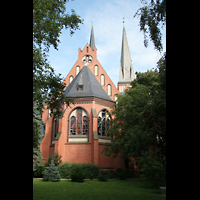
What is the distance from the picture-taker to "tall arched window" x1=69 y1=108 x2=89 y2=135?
25.5m

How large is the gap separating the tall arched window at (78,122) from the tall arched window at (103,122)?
1.78 metres

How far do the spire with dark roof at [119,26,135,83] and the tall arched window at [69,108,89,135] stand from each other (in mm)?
29676

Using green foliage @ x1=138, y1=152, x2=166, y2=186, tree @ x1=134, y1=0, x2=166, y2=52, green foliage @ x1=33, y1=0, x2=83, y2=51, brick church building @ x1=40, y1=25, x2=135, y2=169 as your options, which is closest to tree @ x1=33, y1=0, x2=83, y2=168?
green foliage @ x1=33, y1=0, x2=83, y2=51

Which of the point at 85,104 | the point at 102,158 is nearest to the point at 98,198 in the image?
the point at 102,158

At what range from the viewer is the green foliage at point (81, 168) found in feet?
72.5

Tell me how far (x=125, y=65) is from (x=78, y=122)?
34317 millimetres

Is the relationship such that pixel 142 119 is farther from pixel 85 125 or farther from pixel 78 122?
pixel 78 122

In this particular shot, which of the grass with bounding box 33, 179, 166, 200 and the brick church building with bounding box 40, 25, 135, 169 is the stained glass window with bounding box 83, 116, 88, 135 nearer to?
the brick church building with bounding box 40, 25, 135, 169

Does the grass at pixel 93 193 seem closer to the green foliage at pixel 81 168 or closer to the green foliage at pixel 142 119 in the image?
the green foliage at pixel 142 119

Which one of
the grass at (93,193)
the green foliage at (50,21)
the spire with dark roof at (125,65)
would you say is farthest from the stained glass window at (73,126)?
the spire with dark roof at (125,65)

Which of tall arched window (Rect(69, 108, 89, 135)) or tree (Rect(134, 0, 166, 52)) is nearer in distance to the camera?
tree (Rect(134, 0, 166, 52))
